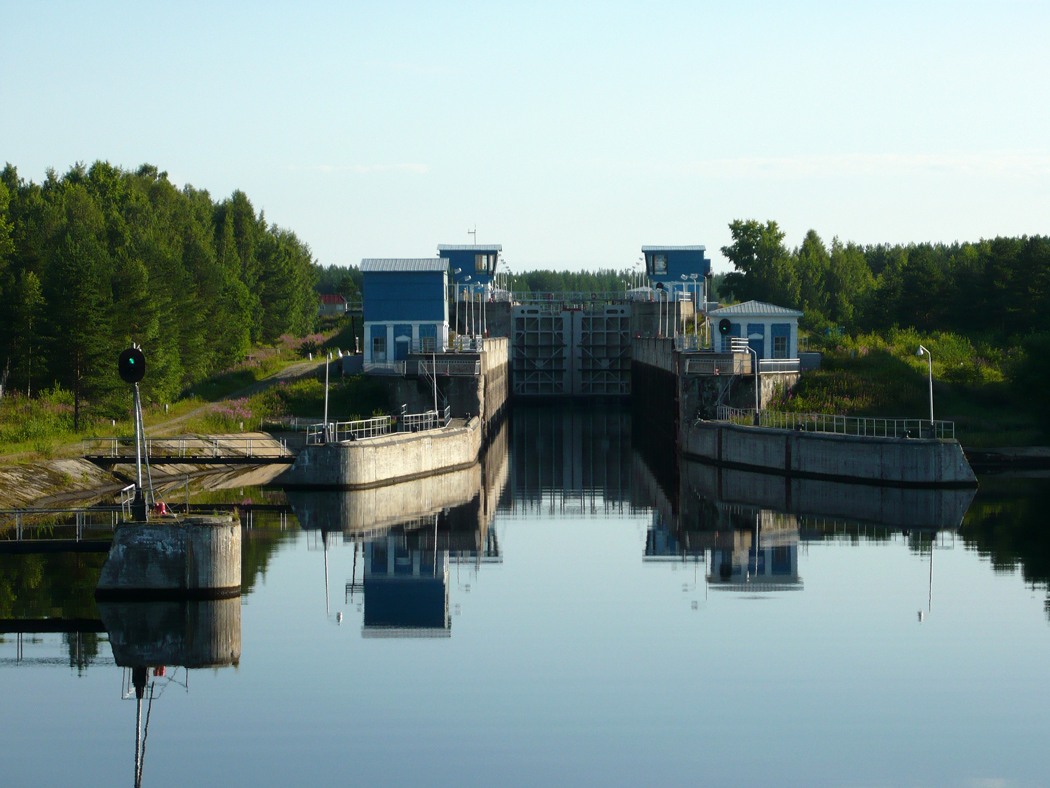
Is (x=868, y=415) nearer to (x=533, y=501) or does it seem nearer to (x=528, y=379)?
(x=533, y=501)

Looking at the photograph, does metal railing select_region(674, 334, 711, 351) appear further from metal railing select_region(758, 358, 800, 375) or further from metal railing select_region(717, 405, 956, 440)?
metal railing select_region(717, 405, 956, 440)

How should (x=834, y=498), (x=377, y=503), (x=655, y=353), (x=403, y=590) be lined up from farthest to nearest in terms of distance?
1. (x=655, y=353)
2. (x=834, y=498)
3. (x=377, y=503)
4. (x=403, y=590)

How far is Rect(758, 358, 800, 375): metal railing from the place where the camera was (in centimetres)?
5058

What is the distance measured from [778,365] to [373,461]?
65.3 ft

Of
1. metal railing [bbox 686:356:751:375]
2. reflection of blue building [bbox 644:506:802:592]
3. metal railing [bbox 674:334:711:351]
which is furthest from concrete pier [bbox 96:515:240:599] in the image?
metal railing [bbox 674:334:711:351]

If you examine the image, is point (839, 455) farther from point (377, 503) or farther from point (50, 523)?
point (50, 523)

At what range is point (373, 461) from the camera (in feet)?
129

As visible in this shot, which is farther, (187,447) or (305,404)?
(305,404)

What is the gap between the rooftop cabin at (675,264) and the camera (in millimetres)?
82750

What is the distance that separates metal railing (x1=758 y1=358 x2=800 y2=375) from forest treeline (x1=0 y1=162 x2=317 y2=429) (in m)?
24.4

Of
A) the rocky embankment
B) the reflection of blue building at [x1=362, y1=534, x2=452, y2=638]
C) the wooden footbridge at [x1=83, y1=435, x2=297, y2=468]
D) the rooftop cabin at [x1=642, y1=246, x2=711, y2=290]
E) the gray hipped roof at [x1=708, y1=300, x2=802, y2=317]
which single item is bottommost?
the reflection of blue building at [x1=362, y1=534, x2=452, y2=638]

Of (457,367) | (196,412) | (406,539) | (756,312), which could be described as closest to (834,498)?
(406,539)

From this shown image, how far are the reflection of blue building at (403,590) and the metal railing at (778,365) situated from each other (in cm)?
2307

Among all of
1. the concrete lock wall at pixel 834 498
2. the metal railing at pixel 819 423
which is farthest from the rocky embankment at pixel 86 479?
the metal railing at pixel 819 423
